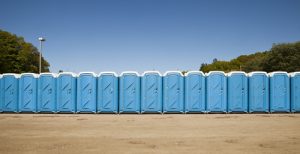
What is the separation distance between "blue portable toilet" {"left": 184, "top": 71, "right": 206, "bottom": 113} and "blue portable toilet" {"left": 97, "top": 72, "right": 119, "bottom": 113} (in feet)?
10.9

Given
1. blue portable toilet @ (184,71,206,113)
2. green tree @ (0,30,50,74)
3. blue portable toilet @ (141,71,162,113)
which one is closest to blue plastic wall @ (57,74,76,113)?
blue portable toilet @ (141,71,162,113)

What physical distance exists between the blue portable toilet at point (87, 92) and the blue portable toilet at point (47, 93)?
1.22 meters

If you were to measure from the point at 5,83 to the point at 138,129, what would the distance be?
342 inches

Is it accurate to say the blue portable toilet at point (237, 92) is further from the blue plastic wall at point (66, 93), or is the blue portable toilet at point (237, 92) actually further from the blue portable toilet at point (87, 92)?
the blue plastic wall at point (66, 93)

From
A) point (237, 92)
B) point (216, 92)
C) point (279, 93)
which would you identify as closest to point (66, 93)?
point (216, 92)

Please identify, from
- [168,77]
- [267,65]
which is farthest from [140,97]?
[267,65]

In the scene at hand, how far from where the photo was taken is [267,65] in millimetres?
50125

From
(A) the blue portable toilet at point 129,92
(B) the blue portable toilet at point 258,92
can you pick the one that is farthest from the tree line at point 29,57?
(B) the blue portable toilet at point 258,92

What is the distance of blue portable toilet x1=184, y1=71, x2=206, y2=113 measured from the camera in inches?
588

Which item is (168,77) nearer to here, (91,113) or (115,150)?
(91,113)

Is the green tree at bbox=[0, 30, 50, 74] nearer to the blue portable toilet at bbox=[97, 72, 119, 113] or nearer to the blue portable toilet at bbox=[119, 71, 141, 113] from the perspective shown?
the blue portable toilet at bbox=[97, 72, 119, 113]

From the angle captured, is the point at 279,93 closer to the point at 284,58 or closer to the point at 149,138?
the point at 149,138

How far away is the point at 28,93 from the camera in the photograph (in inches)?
597

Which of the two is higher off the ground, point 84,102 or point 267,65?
point 267,65
